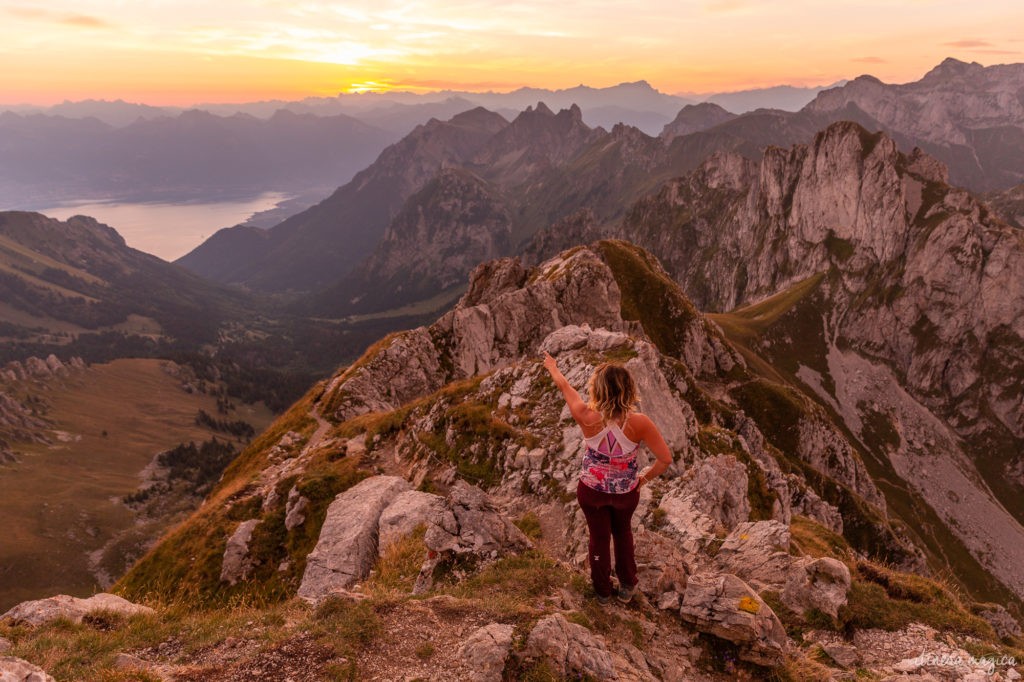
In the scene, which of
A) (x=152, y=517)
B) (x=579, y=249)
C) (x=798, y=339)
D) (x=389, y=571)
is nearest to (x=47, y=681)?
(x=389, y=571)

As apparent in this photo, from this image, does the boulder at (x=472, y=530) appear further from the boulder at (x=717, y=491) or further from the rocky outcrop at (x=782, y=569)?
the boulder at (x=717, y=491)

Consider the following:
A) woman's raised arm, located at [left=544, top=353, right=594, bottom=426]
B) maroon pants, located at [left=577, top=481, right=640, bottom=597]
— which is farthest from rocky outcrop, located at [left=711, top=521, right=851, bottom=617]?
woman's raised arm, located at [left=544, top=353, right=594, bottom=426]

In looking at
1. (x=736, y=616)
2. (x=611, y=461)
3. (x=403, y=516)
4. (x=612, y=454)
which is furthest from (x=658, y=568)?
(x=403, y=516)

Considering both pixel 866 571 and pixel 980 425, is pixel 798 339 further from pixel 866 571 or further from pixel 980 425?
pixel 866 571

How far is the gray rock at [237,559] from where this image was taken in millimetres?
24031

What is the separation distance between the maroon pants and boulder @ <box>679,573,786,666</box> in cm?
165

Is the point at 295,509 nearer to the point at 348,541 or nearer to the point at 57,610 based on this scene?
the point at 348,541

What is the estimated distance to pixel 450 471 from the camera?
26.7 m

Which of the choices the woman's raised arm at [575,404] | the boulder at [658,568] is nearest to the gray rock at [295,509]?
the boulder at [658,568]

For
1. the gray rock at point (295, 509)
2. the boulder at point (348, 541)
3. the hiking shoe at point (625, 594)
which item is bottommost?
the gray rock at point (295, 509)

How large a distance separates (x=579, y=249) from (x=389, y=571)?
9590 centimetres

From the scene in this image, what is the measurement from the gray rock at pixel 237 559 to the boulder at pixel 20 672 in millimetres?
15358

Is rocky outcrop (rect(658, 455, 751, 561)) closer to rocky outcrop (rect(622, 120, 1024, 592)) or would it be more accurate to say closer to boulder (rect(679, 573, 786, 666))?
boulder (rect(679, 573, 786, 666))

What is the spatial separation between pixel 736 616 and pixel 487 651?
19.6 feet
